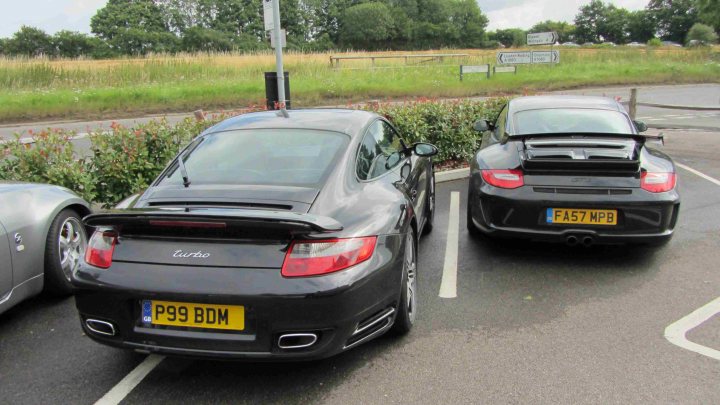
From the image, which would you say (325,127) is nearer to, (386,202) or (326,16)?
(386,202)

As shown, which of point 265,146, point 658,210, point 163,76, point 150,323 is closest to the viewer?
point 150,323

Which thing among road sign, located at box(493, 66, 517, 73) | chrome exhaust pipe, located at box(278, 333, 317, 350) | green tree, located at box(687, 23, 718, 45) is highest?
green tree, located at box(687, 23, 718, 45)

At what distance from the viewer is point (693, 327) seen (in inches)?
143

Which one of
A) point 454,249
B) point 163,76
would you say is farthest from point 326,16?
point 454,249

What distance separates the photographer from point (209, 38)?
8256cm

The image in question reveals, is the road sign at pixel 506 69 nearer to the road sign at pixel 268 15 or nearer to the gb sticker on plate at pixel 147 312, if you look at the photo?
the road sign at pixel 268 15

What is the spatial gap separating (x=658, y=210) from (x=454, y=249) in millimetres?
1749

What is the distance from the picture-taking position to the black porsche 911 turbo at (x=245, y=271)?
2.71 m

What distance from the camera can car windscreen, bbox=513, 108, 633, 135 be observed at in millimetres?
5392

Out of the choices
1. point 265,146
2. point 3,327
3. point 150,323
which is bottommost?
point 3,327

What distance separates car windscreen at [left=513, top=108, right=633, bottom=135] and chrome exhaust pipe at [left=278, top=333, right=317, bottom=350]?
342 centimetres

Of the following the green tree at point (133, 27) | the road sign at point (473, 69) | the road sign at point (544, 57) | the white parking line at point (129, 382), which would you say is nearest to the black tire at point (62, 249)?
the white parking line at point (129, 382)

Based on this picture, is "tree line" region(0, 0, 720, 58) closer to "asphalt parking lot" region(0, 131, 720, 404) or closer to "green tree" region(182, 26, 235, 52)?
"green tree" region(182, 26, 235, 52)

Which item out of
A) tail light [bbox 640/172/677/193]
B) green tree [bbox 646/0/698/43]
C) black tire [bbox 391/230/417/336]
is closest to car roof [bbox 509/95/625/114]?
tail light [bbox 640/172/677/193]
